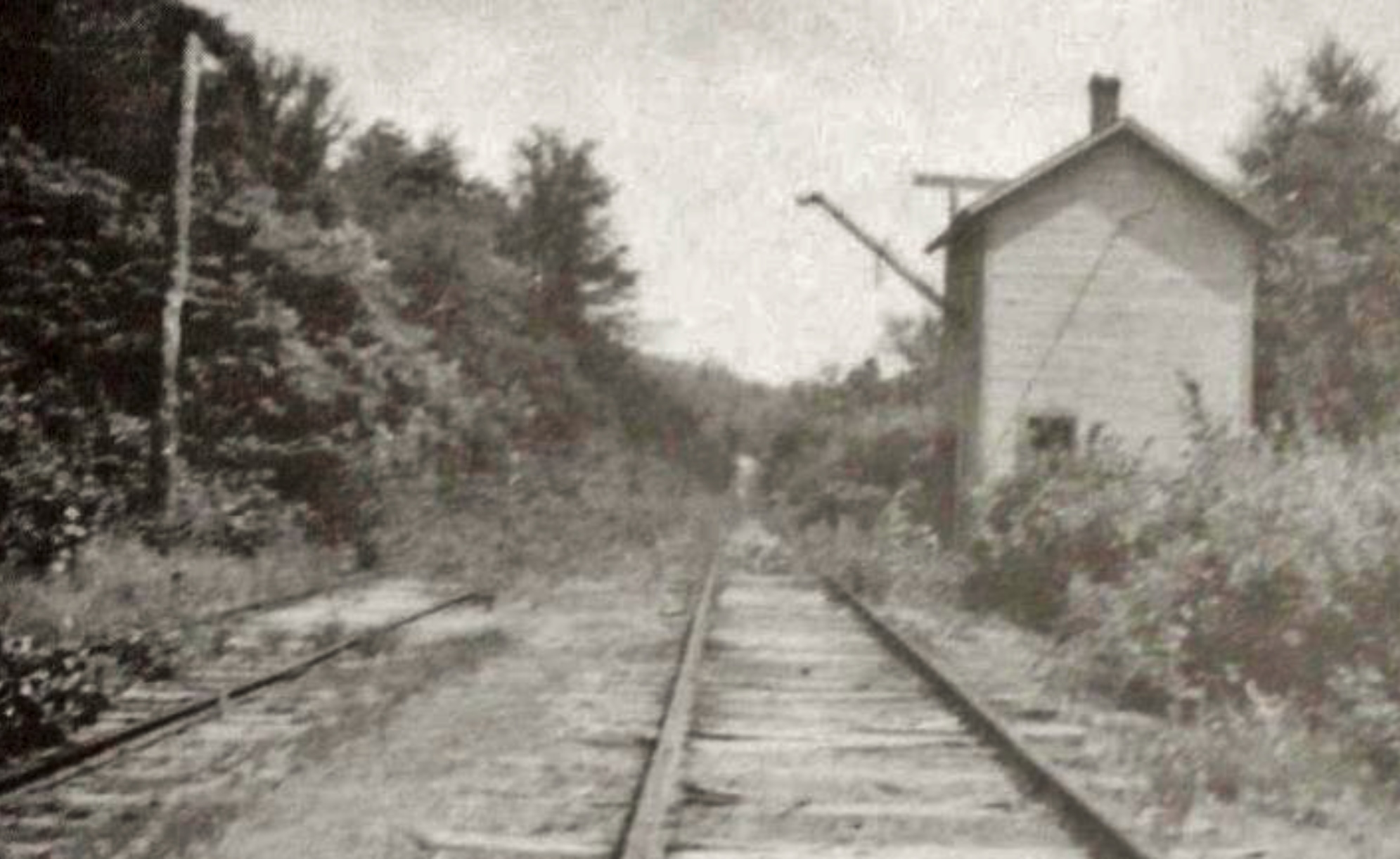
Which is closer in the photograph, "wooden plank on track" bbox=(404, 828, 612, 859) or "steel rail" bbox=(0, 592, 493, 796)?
"wooden plank on track" bbox=(404, 828, 612, 859)

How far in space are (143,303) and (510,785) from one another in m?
13.7

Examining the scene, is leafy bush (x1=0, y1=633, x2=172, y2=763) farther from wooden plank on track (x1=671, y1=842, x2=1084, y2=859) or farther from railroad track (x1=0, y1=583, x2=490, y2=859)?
wooden plank on track (x1=671, y1=842, x2=1084, y2=859)

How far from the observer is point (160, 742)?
7434 mm

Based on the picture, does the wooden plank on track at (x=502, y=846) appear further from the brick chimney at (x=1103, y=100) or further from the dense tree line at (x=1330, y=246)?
the brick chimney at (x=1103, y=100)

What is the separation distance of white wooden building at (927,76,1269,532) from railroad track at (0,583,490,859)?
15340 mm

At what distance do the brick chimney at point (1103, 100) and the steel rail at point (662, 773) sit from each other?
62.6 feet

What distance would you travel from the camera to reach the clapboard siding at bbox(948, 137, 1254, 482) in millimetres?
25172

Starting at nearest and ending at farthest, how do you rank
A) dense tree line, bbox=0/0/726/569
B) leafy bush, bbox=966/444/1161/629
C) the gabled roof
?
leafy bush, bbox=966/444/1161/629
dense tree line, bbox=0/0/726/569
the gabled roof

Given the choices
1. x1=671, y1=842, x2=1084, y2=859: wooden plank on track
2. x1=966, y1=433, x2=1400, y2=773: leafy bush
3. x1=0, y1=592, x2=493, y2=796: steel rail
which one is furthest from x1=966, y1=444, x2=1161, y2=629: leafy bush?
x1=671, y1=842, x2=1084, y2=859: wooden plank on track

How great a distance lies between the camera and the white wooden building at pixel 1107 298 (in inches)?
992

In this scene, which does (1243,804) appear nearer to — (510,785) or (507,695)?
(510,785)

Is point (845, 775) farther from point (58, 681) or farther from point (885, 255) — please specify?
point (885, 255)

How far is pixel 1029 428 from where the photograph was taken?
981 inches

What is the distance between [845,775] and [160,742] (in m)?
3.27
